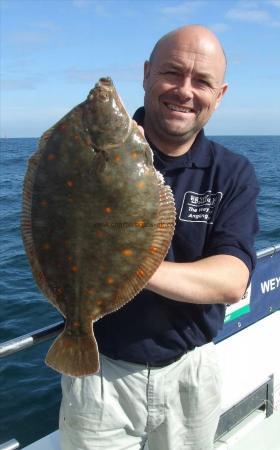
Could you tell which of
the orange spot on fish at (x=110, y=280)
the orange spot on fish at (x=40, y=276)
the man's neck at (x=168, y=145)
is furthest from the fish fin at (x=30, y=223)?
the man's neck at (x=168, y=145)

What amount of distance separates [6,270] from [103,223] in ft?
29.1

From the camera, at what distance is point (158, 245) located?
207 centimetres

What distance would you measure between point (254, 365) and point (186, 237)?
2096mm

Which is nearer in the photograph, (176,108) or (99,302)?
(99,302)

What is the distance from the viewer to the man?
246 centimetres

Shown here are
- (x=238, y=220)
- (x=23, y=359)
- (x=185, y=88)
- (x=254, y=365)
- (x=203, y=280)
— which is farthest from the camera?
(x=23, y=359)

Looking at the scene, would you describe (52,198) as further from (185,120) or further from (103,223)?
(185,120)

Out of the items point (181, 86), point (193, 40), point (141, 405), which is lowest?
point (141, 405)

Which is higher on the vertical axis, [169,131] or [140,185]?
[169,131]

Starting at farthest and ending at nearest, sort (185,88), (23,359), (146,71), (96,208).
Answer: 1. (23,359)
2. (146,71)
3. (185,88)
4. (96,208)

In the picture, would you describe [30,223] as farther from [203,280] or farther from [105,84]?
[203,280]

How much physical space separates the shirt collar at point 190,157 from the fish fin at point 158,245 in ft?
1.75

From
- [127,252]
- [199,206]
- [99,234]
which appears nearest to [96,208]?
[99,234]

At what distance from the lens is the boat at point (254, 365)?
3.82m
